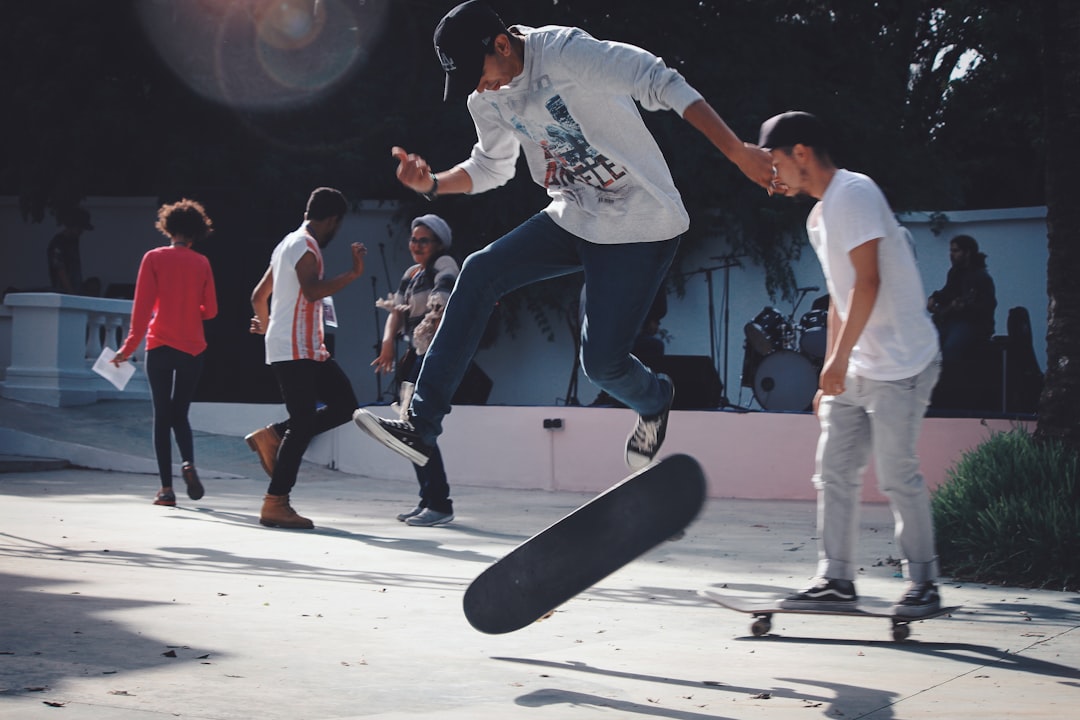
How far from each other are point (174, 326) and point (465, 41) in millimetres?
4807

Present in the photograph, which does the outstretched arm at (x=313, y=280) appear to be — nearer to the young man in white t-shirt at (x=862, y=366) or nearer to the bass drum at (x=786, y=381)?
the young man in white t-shirt at (x=862, y=366)

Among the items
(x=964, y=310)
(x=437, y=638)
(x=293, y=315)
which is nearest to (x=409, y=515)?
(x=293, y=315)

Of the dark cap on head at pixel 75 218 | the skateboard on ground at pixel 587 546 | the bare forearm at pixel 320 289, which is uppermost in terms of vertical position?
the dark cap on head at pixel 75 218

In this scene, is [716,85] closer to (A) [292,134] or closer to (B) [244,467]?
(A) [292,134]

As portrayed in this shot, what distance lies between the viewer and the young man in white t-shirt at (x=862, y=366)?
4164 mm

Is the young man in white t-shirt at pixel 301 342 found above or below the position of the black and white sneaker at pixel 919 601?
above

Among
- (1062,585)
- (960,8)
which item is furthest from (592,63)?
(960,8)

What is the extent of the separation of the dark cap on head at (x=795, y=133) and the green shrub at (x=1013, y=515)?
2.30 metres

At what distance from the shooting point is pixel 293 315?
7297 millimetres

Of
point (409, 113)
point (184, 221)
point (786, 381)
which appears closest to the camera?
point (184, 221)

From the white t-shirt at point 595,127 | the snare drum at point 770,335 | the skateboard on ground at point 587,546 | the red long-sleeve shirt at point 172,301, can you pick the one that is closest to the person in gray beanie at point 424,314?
the red long-sleeve shirt at point 172,301

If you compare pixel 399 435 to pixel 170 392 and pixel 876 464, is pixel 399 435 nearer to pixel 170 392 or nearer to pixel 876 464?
pixel 876 464

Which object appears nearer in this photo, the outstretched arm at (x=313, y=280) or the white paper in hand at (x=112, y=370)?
the outstretched arm at (x=313, y=280)

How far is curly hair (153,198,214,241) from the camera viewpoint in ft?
27.8
